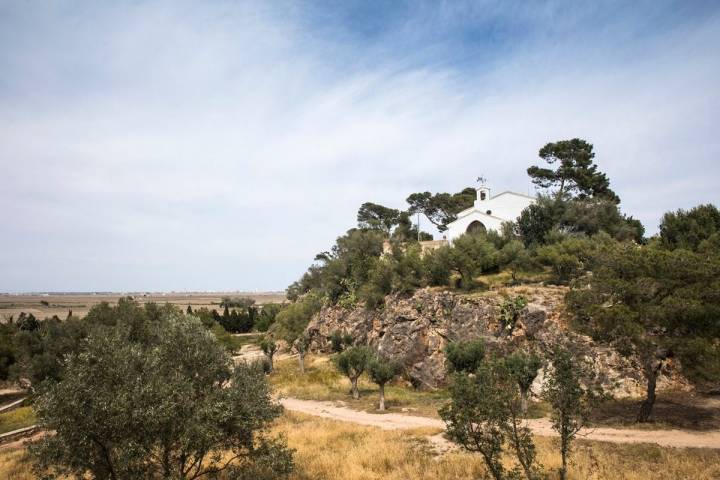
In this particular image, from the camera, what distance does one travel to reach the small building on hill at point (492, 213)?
192ft

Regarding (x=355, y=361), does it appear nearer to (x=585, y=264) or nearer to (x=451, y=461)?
(x=451, y=461)

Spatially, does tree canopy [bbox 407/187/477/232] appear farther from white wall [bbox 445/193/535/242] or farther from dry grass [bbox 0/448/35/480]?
dry grass [bbox 0/448/35/480]

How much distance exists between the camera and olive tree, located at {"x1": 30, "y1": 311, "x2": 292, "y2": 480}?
33.1 feet

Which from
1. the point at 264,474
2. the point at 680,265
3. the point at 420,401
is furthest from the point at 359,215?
the point at 264,474

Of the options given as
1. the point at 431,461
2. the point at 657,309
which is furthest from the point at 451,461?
the point at 657,309

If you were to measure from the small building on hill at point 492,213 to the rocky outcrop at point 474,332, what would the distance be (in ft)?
71.2

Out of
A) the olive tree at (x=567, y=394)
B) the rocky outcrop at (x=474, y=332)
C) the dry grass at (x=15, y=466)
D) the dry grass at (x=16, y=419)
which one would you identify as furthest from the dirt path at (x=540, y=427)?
the dry grass at (x=16, y=419)

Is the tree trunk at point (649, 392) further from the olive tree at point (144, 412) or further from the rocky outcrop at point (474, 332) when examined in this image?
the olive tree at point (144, 412)

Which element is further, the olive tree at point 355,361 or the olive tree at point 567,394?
the olive tree at point 355,361

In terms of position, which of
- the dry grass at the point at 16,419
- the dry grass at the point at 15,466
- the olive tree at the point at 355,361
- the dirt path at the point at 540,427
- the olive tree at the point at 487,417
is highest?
the olive tree at the point at 487,417

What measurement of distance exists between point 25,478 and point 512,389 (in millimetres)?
20871

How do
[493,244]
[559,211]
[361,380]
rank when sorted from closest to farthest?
[361,380] → [493,244] → [559,211]

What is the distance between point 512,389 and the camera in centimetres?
1306

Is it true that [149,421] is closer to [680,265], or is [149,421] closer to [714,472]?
[714,472]
